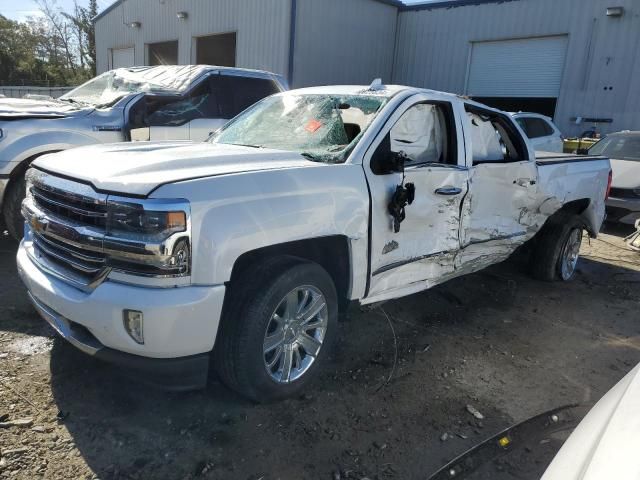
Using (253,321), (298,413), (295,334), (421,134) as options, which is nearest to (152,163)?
(253,321)

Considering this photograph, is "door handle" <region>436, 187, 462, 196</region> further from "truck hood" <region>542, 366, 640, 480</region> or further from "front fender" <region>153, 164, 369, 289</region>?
"truck hood" <region>542, 366, 640, 480</region>

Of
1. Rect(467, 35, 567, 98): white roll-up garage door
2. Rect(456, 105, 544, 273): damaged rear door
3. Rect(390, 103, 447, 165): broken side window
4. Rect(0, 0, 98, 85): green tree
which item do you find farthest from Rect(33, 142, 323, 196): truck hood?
Rect(0, 0, 98, 85): green tree

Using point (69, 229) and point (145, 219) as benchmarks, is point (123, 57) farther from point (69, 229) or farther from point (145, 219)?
point (145, 219)

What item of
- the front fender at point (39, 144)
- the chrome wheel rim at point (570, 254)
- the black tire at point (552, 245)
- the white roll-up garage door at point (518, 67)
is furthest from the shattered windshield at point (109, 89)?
the white roll-up garage door at point (518, 67)

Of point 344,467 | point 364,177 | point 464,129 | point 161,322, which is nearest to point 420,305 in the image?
point 464,129

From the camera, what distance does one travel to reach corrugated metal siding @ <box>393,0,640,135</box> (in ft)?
42.9

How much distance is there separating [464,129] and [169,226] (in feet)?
8.60

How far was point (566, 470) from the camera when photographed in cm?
149

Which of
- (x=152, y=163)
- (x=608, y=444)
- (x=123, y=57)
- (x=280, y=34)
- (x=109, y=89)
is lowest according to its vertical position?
(x=608, y=444)

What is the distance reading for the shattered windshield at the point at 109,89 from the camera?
21.1 feet

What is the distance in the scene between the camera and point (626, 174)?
A: 28.3 ft

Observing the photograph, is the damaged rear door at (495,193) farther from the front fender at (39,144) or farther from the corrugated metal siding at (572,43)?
the corrugated metal siding at (572,43)

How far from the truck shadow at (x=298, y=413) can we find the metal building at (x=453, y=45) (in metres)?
11.8

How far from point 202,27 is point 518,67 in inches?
422
